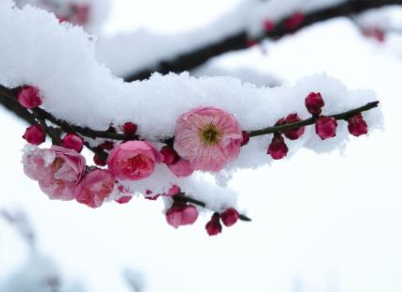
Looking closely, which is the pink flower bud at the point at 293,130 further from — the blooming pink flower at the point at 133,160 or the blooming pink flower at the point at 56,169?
the blooming pink flower at the point at 56,169

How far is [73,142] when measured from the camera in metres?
0.81

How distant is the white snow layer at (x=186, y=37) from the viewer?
2240mm

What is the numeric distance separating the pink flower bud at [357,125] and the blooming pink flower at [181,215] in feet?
1.35

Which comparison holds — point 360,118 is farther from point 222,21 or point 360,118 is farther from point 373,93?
point 222,21

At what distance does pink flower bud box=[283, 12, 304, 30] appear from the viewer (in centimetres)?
246

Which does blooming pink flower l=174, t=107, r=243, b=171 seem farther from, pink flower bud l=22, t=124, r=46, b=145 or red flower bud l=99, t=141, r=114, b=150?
pink flower bud l=22, t=124, r=46, b=145

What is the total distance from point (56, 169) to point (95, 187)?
8 cm

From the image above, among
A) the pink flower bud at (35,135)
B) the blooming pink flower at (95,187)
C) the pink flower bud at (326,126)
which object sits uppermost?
the pink flower bud at (326,126)

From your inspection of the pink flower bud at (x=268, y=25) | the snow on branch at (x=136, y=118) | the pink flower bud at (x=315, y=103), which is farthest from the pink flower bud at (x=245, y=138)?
the pink flower bud at (x=268, y=25)

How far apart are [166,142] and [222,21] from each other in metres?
1.80

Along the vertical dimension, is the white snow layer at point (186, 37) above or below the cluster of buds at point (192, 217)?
above

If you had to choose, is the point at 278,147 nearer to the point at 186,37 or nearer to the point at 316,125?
the point at 316,125

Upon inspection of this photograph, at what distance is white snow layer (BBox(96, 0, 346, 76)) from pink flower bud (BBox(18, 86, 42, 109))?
1.42 m

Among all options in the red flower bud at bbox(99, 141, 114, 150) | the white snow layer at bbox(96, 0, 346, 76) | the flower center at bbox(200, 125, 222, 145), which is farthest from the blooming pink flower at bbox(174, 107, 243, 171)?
the white snow layer at bbox(96, 0, 346, 76)
